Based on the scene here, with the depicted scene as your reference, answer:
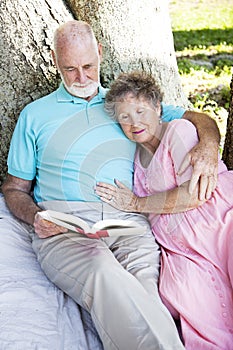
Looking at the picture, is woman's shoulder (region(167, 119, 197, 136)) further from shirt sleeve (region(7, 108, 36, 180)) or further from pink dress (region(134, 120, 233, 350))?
shirt sleeve (region(7, 108, 36, 180))

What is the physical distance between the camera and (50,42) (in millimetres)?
3416

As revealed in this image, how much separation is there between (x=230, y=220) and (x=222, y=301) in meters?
0.39

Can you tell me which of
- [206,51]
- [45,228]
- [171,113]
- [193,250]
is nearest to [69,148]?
[45,228]

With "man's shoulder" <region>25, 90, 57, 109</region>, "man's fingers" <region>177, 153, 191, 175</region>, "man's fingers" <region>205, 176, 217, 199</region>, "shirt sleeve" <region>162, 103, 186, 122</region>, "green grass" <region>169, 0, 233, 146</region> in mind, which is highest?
"man's shoulder" <region>25, 90, 57, 109</region>

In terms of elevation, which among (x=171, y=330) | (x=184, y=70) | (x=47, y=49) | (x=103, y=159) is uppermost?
(x=47, y=49)

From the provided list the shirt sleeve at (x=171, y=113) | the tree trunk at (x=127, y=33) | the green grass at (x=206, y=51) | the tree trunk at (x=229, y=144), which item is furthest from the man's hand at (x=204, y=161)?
the green grass at (x=206, y=51)

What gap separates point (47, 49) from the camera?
11.2 feet

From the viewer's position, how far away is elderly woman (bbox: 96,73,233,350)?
2.42 metres

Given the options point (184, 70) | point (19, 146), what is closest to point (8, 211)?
point (19, 146)

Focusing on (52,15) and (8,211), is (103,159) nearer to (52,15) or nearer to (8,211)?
(8,211)

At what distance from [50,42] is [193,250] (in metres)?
1.61

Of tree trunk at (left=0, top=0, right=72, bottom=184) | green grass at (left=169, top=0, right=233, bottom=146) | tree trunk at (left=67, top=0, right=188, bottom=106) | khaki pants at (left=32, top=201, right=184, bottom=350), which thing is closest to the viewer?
khaki pants at (left=32, top=201, right=184, bottom=350)

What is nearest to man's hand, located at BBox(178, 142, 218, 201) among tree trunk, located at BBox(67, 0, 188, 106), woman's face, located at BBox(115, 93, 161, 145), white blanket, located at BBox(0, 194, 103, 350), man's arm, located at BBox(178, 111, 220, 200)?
man's arm, located at BBox(178, 111, 220, 200)

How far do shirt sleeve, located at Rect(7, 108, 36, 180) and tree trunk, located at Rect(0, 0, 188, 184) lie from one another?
35 cm
